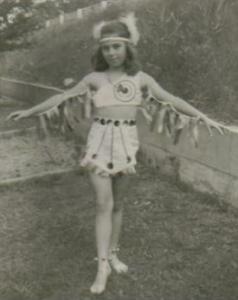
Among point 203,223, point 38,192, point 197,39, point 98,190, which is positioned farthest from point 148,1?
point 98,190

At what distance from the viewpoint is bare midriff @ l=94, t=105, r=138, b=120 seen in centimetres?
413

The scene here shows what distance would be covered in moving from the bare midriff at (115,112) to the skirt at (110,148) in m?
0.03

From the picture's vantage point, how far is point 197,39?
8.50 m

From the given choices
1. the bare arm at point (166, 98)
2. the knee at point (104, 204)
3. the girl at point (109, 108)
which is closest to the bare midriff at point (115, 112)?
the girl at point (109, 108)

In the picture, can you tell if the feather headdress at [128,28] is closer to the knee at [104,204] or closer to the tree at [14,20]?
the knee at [104,204]

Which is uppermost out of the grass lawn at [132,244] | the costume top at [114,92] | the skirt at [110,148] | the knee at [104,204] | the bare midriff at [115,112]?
the costume top at [114,92]

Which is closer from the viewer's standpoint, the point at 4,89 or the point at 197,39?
the point at 197,39

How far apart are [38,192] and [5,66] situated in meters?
13.2

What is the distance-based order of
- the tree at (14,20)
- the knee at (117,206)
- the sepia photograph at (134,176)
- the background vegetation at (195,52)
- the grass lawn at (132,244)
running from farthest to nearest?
the tree at (14,20), the background vegetation at (195,52), the knee at (117,206), the grass lawn at (132,244), the sepia photograph at (134,176)

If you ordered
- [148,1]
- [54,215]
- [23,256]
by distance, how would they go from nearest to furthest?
1. [23,256]
2. [54,215]
3. [148,1]

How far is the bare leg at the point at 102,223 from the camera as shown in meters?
4.15

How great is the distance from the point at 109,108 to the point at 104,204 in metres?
0.65

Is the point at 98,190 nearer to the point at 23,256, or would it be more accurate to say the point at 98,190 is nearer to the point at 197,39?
the point at 23,256

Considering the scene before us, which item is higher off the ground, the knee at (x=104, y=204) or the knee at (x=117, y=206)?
the knee at (x=104, y=204)
